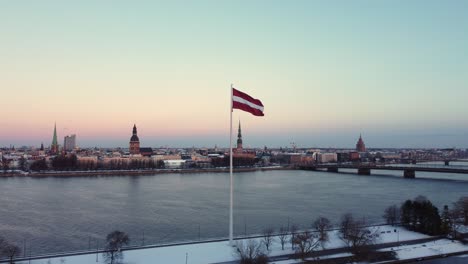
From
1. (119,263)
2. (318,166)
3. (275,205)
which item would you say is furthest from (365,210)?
(318,166)

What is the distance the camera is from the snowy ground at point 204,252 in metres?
7.28

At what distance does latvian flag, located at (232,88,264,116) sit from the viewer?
752 cm

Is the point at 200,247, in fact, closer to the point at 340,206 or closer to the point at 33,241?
the point at 33,241

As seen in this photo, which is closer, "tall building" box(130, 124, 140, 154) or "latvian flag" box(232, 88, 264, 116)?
"latvian flag" box(232, 88, 264, 116)

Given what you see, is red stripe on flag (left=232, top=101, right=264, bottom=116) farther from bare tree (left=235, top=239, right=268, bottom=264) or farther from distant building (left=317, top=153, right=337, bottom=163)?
distant building (left=317, top=153, right=337, bottom=163)

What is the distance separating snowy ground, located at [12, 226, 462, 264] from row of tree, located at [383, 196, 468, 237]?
1.81 ft

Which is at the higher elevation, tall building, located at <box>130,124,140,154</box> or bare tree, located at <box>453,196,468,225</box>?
tall building, located at <box>130,124,140,154</box>

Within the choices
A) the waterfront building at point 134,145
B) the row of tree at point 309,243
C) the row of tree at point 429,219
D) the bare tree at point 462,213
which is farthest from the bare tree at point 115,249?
the waterfront building at point 134,145

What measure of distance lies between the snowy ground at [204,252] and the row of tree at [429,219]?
1.81 feet

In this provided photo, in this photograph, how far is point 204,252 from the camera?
7.78m

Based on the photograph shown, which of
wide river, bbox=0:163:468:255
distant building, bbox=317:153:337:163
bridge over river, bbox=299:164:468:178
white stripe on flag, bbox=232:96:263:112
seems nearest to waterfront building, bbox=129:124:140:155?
bridge over river, bbox=299:164:468:178

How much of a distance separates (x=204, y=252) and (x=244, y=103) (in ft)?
8.66

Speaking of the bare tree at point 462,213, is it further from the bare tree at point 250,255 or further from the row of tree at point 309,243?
the bare tree at point 250,255

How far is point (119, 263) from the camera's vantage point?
7.07 m
